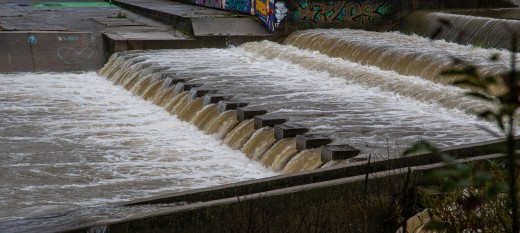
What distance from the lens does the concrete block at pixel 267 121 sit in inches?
479

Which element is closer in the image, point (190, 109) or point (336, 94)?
point (190, 109)

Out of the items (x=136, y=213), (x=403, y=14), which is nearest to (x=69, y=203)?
(x=136, y=213)

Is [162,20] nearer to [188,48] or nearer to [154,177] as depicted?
[188,48]

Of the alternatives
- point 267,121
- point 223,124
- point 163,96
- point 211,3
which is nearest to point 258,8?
point 211,3

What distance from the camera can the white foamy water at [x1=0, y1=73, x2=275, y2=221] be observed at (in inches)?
401

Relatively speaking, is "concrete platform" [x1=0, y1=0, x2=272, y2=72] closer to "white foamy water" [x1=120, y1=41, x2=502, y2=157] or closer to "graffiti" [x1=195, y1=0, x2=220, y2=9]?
"white foamy water" [x1=120, y1=41, x2=502, y2=157]

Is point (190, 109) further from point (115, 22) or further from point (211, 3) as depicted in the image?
point (211, 3)

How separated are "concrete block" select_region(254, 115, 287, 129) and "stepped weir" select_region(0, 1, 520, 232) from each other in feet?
0.08

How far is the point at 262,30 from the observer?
21.8 metres

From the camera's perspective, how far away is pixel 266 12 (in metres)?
22.0

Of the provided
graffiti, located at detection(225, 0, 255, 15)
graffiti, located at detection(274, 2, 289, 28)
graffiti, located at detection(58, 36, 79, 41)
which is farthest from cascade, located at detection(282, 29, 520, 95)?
graffiti, located at detection(58, 36, 79, 41)

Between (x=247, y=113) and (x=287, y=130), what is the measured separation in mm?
1580

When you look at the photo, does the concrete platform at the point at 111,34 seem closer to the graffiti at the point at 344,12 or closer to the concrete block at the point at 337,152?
the graffiti at the point at 344,12

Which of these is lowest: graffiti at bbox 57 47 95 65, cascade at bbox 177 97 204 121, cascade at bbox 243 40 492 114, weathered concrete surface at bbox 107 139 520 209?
cascade at bbox 177 97 204 121
